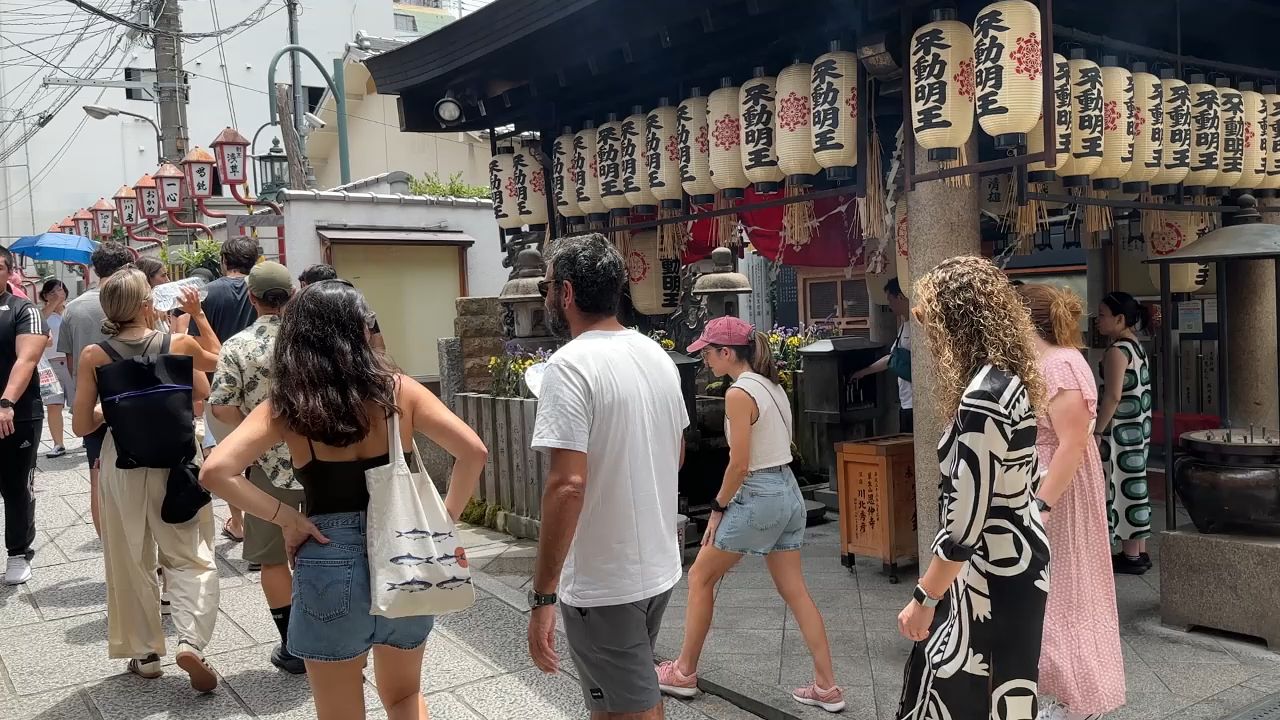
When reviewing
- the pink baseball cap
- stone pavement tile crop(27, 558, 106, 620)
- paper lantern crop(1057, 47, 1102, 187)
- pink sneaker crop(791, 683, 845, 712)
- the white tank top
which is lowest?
pink sneaker crop(791, 683, 845, 712)

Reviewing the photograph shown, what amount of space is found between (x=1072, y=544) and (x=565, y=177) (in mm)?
5089

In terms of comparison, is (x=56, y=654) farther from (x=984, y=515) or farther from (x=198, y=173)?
(x=198, y=173)

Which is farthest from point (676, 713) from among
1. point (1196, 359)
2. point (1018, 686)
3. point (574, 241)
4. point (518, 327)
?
point (1196, 359)

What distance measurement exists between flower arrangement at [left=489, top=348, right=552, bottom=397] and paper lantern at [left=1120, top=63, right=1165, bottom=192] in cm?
461

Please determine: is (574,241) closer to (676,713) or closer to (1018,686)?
(1018,686)

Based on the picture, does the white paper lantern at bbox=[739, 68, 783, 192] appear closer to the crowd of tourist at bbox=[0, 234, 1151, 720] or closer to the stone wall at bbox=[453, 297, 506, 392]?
the crowd of tourist at bbox=[0, 234, 1151, 720]

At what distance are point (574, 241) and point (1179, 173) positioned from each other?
14.6 feet

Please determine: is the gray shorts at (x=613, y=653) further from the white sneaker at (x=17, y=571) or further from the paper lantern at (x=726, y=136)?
A: the white sneaker at (x=17, y=571)

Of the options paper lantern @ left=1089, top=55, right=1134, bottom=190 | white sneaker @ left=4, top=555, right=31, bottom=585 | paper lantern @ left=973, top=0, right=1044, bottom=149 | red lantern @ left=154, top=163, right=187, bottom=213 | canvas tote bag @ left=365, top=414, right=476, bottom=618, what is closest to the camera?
canvas tote bag @ left=365, top=414, right=476, bottom=618

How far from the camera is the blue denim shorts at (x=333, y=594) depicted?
300 centimetres

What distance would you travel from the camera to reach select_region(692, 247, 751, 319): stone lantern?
28.6 feet

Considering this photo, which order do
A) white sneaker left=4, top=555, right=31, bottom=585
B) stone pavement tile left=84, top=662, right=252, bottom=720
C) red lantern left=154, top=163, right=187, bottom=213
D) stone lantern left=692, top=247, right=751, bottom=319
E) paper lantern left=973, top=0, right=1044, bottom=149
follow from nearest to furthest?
1. paper lantern left=973, top=0, right=1044, bottom=149
2. stone pavement tile left=84, top=662, right=252, bottom=720
3. white sneaker left=4, top=555, right=31, bottom=585
4. stone lantern left=692, top=247, right=751, bottom=319
5. red lantern left=154, top=163, right=187, bottom=213

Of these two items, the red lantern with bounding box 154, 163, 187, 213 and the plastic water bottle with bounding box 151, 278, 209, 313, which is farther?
the red lantern with bounding box 154, 163, 187, 213

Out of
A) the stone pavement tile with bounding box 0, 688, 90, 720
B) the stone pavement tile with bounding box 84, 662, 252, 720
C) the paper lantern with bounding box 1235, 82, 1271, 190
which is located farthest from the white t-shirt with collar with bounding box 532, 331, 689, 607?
the paper lantern with bounding box 1235, 82, 1271, 190
